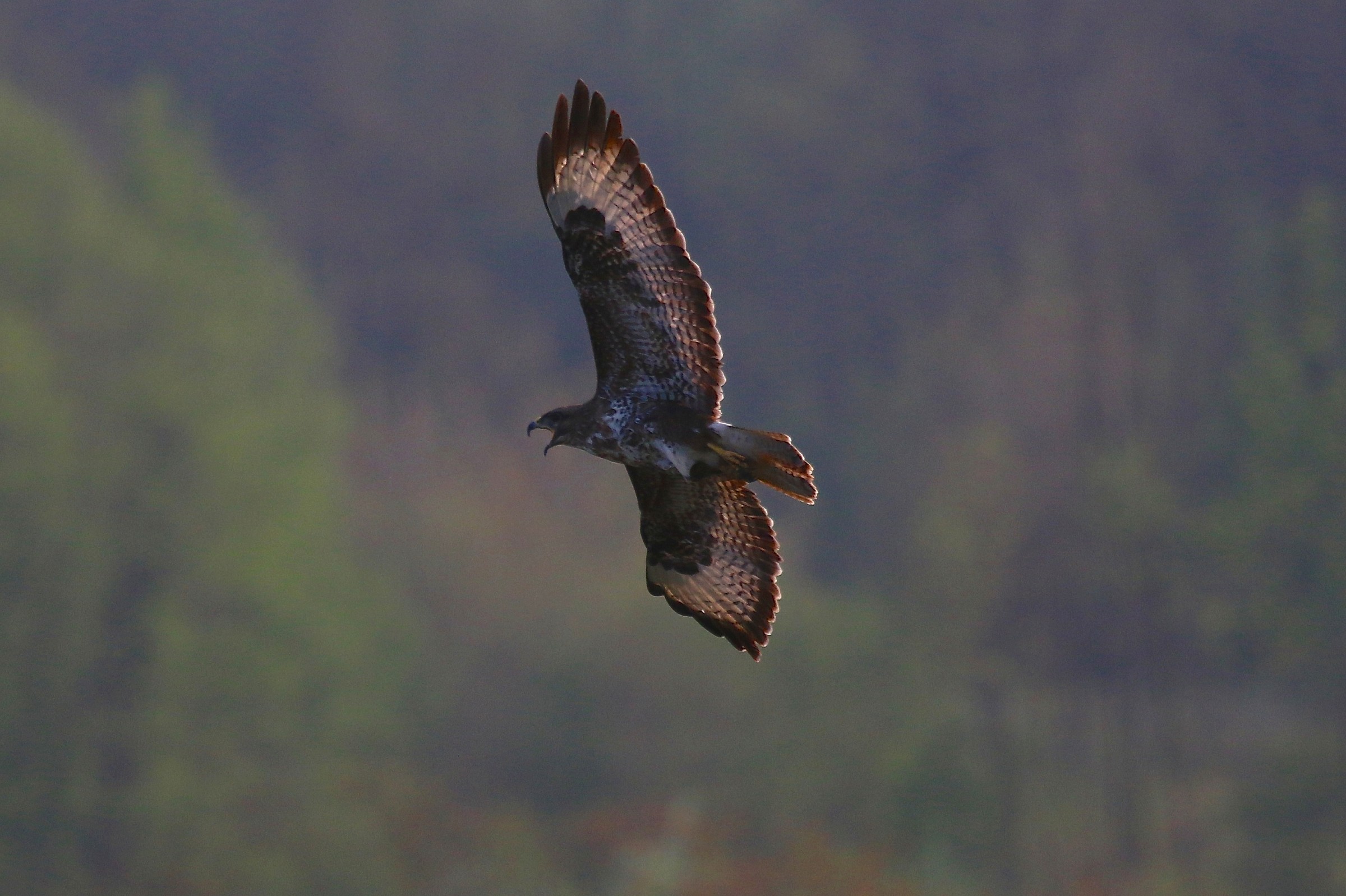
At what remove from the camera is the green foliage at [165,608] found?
27.7 metres

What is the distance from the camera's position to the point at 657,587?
307 inches

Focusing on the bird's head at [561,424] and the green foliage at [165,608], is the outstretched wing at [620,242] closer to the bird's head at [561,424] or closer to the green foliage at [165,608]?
the bird's head at [561,424]

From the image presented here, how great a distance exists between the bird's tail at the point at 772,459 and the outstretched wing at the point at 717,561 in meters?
0.76

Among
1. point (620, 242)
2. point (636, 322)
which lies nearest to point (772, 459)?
point (636, 322)

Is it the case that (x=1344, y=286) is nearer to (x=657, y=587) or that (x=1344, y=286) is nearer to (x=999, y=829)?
(x=999, y=829)

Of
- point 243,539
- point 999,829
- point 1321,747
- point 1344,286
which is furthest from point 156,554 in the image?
point 1344,286

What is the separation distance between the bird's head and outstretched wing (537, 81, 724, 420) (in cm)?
31

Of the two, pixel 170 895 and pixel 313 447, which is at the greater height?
pixel 313 447

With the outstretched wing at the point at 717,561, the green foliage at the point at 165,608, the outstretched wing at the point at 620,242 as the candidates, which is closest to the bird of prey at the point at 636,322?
the outstretched wing at the point at 620,242

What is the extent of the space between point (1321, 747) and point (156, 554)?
18.5m

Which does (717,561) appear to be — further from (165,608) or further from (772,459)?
(165,608)

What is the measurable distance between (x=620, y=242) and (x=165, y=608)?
22.1 metres

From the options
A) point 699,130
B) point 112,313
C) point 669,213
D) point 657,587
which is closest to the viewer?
point 669,213

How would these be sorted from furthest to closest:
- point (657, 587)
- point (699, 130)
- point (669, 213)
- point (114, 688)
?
point (699, 130) < point (114, 688) < point (657, 587) < point (669, 213)
